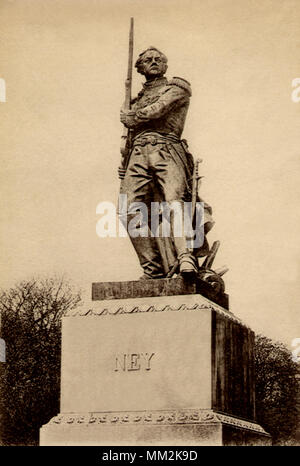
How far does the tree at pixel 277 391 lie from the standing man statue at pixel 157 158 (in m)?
17.1

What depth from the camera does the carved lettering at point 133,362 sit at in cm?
1216

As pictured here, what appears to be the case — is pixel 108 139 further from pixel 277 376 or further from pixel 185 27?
pixel 277 376

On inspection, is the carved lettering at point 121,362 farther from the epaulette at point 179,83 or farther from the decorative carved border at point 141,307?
the epaulette at point 179,83

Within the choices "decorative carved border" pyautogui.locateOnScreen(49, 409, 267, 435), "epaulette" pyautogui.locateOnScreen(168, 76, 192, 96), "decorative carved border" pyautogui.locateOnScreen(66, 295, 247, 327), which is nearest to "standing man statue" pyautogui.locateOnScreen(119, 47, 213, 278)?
"epaulette" pyautogui.locateOnScreen(168, 76, 192, 96)

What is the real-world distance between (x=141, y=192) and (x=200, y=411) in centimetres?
305

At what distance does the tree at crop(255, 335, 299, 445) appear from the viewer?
101 ft

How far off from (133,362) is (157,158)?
2671 millimetres

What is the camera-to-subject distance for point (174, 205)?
13031 mm

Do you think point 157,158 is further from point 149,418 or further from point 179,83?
point 149,418

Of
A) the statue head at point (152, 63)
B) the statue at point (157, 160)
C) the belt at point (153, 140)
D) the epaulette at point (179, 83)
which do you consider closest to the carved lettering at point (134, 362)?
the statue at point (157, 160)

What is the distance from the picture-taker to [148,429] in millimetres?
11797

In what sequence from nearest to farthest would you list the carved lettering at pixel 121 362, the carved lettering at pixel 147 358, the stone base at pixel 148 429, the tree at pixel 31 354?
the stone base at pixel 148 429 → the carved lettering at pixel 147 358 → the carved lettering at pixel 121 362 → the tree at pixel 31 354

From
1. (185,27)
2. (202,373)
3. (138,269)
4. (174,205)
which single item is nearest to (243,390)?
(202,373)

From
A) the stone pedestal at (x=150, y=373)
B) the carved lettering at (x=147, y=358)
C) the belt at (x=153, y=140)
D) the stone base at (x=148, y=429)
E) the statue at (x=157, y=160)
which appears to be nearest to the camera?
the stone base at (x=148, y=429)
